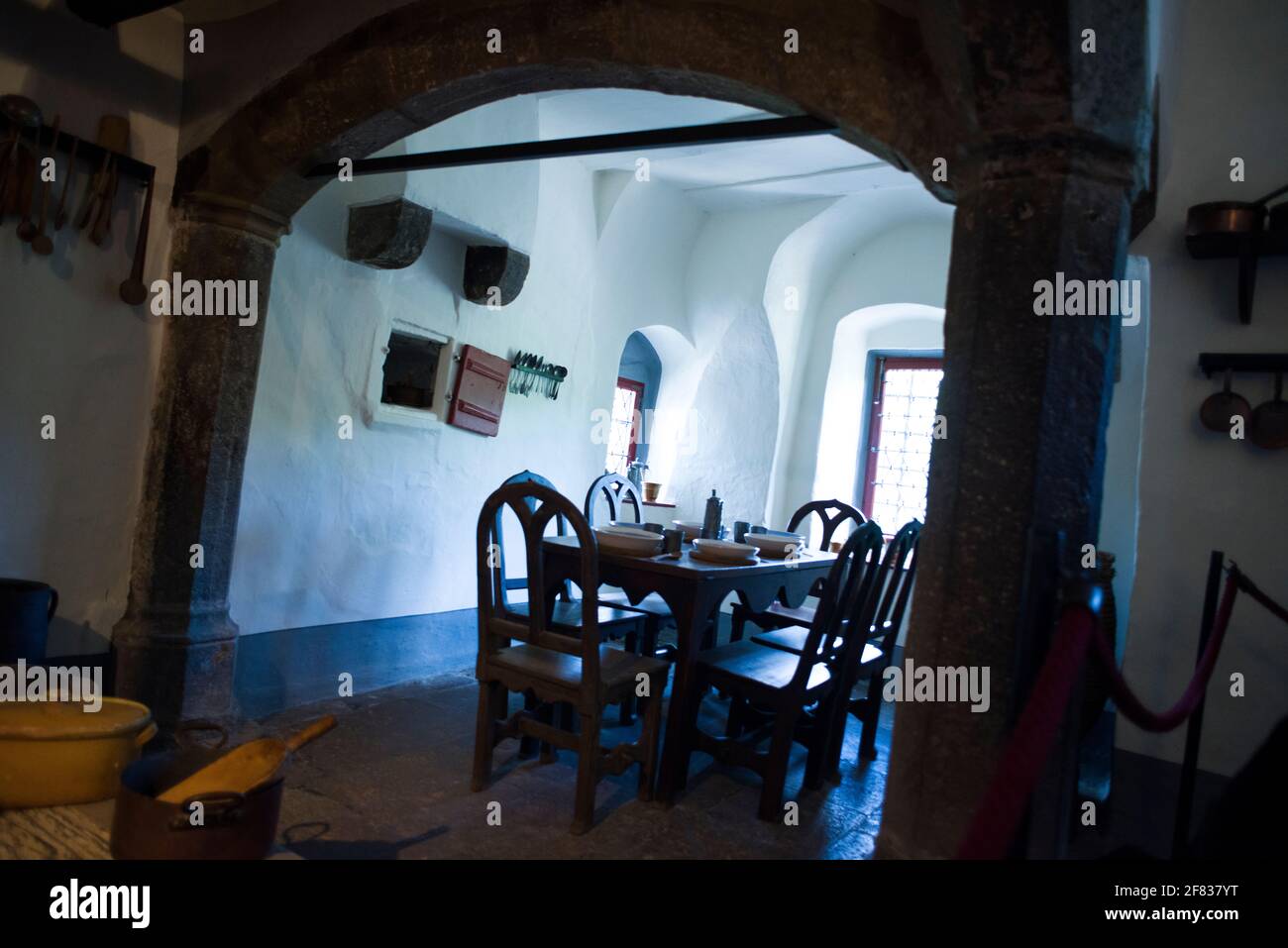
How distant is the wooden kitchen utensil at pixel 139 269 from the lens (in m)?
Result: 3.17

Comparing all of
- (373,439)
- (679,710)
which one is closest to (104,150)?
(373,439)

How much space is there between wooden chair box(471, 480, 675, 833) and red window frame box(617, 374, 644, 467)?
3543mm

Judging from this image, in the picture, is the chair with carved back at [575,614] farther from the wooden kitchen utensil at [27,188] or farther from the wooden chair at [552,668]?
the wooden kitchen utensil at [27,188]

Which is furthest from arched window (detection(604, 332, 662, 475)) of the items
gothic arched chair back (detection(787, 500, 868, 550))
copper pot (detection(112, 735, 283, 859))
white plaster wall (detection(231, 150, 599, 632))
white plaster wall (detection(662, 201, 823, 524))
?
copper pot (detection(112, 735, 283, 859))

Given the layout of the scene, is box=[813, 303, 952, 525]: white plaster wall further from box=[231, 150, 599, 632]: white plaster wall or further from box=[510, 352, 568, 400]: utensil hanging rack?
box=[510, 352, 568, 400]: utensil hanging rack

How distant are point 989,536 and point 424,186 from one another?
10.00 feet

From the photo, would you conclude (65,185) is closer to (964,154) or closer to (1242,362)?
(964,154)

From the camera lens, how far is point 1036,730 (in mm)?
1217

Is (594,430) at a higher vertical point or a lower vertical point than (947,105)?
lower

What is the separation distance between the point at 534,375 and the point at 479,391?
0.49 metres

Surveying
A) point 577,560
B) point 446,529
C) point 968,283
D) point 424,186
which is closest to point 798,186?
point 424,186

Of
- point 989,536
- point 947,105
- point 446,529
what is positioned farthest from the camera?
point 446,529

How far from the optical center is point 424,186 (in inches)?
156
